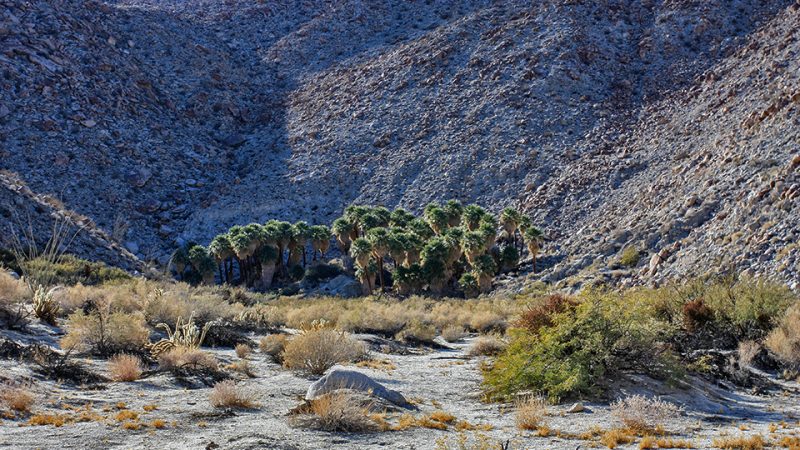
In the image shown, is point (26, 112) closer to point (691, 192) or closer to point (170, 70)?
point (170, 70)

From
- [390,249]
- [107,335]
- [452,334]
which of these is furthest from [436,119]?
[107,335]

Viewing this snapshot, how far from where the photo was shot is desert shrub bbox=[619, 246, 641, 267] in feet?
141

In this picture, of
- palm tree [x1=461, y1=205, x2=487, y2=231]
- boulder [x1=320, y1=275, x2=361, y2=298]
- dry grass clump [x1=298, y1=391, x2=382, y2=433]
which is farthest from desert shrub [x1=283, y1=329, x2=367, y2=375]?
palm tree [x1=461, y1=205, x2=487, y2=231]

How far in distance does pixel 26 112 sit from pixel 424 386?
177ft

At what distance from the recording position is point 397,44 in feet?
253

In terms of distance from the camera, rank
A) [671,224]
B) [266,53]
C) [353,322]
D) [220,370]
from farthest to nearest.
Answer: [266,53] → [671,224] → [353,322] → [220,370]

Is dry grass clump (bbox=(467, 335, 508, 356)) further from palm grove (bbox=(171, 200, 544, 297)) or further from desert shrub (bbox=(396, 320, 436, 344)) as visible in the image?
palm grove (bbox=(171, 200, 544, 297))

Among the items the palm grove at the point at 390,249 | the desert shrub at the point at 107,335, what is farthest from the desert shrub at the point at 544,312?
the palm grove at the point at 390,249

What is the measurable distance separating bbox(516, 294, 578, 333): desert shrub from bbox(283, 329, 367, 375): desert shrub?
437 cm

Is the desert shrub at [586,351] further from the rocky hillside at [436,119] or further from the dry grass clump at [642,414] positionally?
the rocky hillside at [436,119]

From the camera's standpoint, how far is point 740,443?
36.0 feet

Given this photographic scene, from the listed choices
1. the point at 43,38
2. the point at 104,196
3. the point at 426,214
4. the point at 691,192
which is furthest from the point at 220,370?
the point at 43,38

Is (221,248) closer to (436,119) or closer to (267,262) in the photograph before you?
(267,262)

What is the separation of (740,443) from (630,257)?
3310 centimetres
